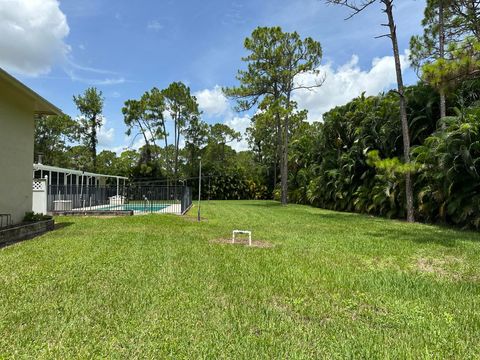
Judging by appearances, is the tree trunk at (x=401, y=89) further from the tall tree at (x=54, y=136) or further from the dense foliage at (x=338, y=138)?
the tall tree at (x=54, y=136)

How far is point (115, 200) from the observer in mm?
19984

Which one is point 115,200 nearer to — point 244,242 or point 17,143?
point 17,143

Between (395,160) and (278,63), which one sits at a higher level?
(278,63)

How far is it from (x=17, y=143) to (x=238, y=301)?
27.2 ft

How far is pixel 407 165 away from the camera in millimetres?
10859

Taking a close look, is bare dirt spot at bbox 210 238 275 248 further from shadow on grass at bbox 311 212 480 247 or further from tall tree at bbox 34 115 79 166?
tall tree at bbox 34 115 79 166

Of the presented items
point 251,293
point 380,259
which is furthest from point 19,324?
point 380,259

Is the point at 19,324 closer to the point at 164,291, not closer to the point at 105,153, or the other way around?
the point at 164,291

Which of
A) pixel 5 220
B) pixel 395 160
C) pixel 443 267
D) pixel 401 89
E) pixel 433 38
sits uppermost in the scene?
pixel 433 38

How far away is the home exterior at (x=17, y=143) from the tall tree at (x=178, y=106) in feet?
67.8

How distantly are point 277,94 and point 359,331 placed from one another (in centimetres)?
2233

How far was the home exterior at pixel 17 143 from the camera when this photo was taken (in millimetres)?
8977

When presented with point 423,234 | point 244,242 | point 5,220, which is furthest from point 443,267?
point 5,220

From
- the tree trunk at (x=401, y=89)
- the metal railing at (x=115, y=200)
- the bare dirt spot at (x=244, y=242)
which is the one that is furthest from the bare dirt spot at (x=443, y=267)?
the metal railing at (x=115, y=200)
